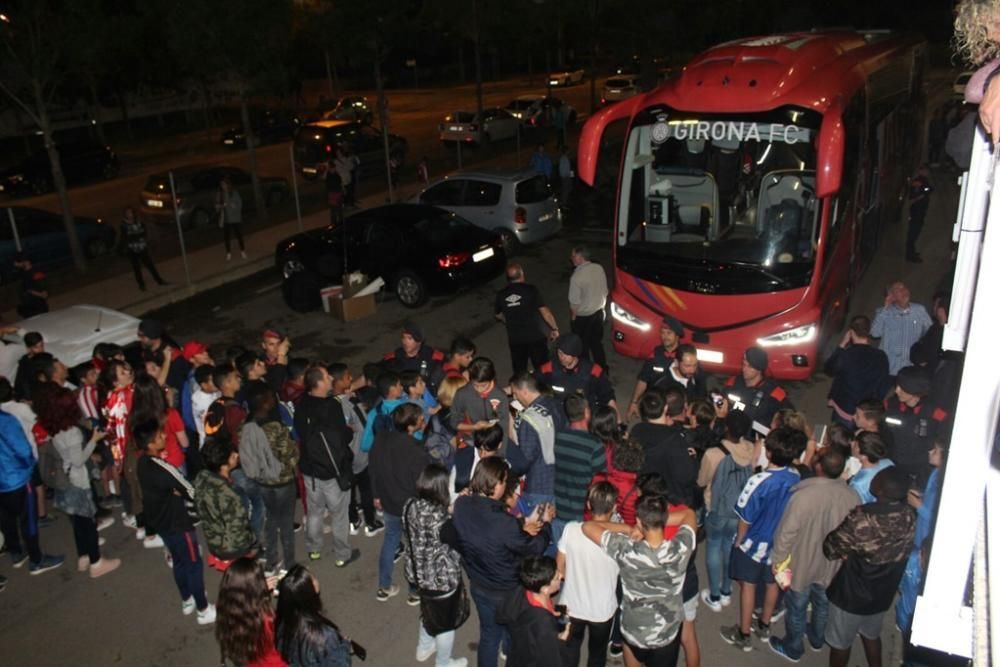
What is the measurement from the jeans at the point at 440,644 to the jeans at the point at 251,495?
1713mm

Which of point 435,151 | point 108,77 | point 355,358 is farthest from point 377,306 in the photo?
point 108,77

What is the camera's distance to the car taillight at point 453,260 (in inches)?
513

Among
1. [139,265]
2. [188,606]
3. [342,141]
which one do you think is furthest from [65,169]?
[188,606]

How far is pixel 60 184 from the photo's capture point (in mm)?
15531

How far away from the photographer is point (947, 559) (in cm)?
174

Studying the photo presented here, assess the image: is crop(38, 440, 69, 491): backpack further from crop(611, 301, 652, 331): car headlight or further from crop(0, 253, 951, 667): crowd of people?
crop(611, 301, 652, 331): car headlight

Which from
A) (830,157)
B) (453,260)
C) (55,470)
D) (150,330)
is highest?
(830,157)

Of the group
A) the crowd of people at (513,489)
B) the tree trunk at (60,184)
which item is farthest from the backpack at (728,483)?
the tree trunk at (60,184)

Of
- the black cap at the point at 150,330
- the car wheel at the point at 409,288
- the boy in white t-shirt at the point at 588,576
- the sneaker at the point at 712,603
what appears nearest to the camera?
the boy in white t-shirt at the point at 588,576

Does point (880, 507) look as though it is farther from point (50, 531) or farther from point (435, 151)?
point (435, 151)

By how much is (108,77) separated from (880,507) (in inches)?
1729

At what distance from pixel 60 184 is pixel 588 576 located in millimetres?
14807

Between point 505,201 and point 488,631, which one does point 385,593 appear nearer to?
point 488,631

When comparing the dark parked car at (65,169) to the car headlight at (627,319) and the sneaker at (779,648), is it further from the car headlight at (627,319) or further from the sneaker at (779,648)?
the sneaker at (779,648)
